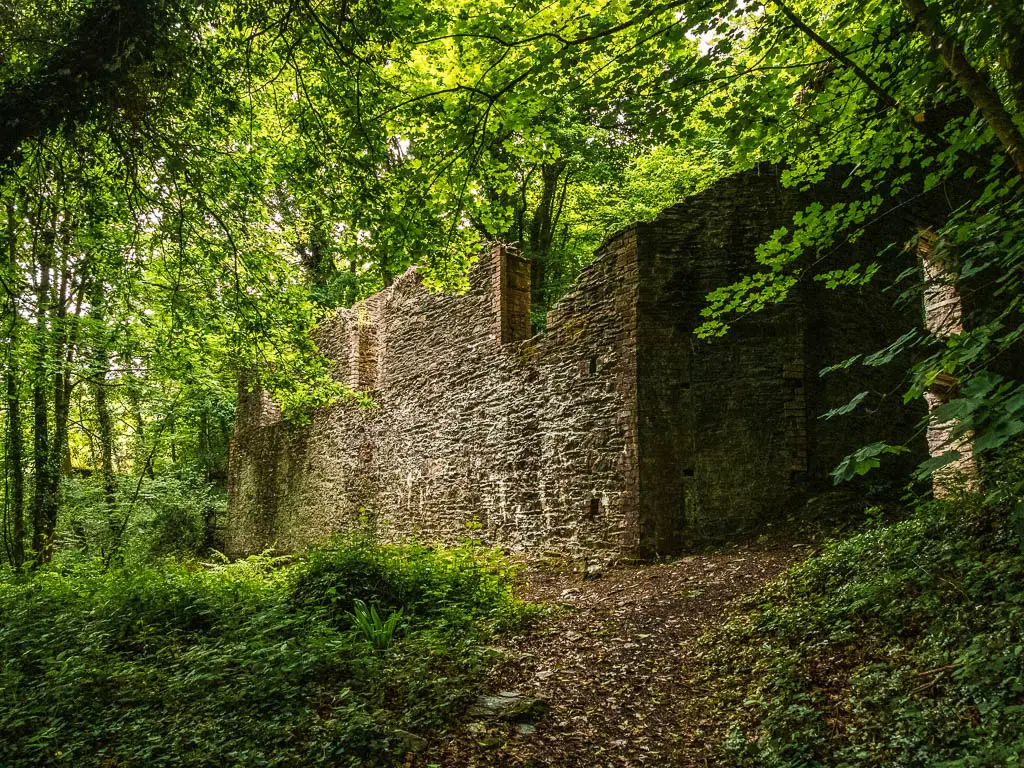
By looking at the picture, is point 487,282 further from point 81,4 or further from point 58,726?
point 58,726

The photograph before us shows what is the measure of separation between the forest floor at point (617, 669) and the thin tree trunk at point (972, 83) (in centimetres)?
339

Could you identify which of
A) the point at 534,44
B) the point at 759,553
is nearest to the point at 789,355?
the point at 759,553

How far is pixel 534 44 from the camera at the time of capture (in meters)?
4.36

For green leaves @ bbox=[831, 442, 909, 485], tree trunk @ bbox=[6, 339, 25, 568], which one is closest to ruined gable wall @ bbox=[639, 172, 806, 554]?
green leaves @ bbox=[831, 442, 909, 485]

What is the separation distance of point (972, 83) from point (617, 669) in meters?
4.20

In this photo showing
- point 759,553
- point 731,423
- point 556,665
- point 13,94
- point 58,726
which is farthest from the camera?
point 731,423

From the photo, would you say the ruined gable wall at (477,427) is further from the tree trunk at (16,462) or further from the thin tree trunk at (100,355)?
the tree trunk at (16,462)

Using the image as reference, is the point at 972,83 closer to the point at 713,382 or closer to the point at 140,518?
the point at 713,382

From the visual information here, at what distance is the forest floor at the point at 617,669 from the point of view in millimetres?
3395

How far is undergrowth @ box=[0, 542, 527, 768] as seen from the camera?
3332 millimetres

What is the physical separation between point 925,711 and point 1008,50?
11.0 feet

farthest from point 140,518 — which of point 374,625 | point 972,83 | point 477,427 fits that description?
point 972,83

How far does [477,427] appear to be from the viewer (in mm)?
9906

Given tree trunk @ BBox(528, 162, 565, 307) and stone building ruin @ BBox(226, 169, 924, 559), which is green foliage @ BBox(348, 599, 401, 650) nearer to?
stone building ruin @ BBox(226, 169, 924, 559)
